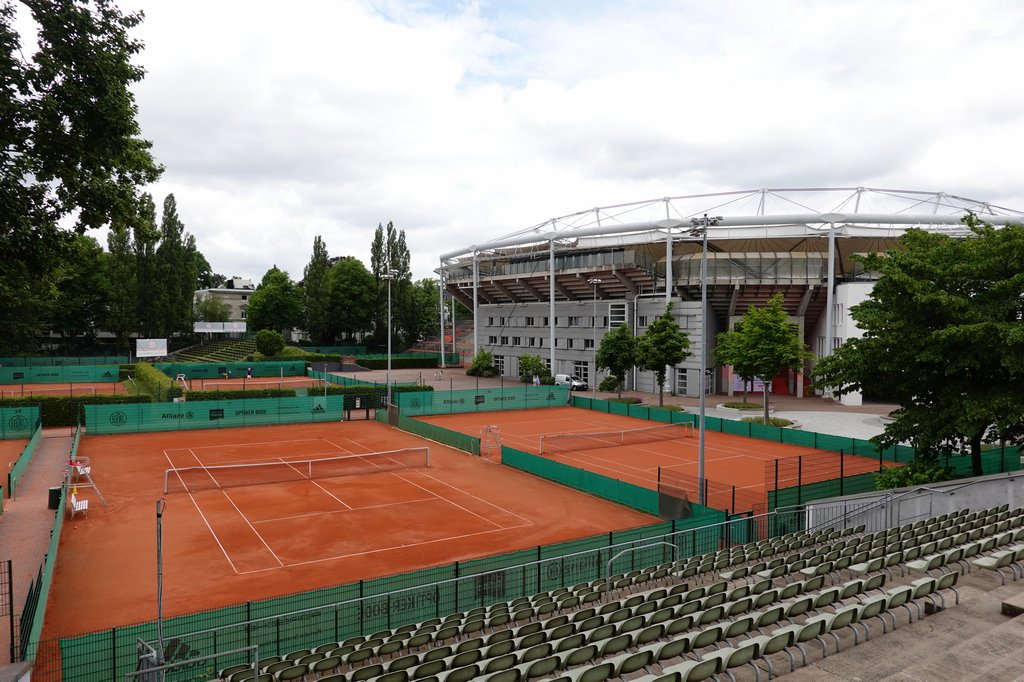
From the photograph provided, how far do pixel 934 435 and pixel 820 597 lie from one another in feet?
44.2

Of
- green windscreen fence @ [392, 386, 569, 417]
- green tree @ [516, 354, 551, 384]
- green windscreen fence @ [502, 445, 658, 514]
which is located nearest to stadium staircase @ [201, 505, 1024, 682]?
green windscreen fence @ [502, 445, 658, 514]

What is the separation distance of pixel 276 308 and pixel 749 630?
106426 mm

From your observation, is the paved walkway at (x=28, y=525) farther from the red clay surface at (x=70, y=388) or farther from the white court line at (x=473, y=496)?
the red clay surface at (x=70, y=388)

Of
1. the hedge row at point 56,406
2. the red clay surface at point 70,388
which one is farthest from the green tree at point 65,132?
the red clay surface at point 70,388

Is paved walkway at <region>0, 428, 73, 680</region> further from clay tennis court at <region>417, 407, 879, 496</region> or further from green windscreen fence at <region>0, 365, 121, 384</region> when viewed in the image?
green windscreen fence at <region>0, 365, 121, 384</region>

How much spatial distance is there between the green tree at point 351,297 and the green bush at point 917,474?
86.7 m

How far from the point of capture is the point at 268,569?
1938 centimetres

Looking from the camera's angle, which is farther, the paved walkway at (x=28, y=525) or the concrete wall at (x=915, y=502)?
the concrete wall at (x=915, y=502)

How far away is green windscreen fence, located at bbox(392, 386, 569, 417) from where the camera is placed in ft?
163

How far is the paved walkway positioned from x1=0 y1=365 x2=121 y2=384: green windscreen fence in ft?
125

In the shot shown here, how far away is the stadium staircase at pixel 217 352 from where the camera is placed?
88500mm

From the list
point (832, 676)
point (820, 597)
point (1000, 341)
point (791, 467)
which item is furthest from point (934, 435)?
point (832, 676)

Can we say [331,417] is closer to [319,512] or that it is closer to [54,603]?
[319,512]

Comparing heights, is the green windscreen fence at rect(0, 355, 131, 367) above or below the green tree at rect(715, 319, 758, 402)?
below
